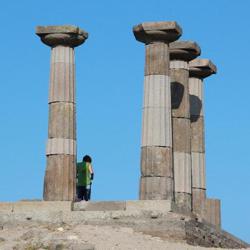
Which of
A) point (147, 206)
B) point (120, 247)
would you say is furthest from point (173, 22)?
point (120, 247)

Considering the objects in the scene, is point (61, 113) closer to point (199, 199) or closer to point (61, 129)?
point (61, 129)

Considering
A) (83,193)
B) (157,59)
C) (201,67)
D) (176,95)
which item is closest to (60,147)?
(83,193)

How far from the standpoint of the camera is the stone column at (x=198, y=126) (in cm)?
6259

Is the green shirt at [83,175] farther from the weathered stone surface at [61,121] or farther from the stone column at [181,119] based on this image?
the stone column at [181,119]

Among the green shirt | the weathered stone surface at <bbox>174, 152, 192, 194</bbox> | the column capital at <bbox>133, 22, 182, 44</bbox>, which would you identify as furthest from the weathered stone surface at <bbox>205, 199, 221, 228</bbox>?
the column capital at <bbox>133, 22, 182, 44</bbox>

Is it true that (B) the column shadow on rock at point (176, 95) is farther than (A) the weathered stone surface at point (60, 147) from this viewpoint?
Yes

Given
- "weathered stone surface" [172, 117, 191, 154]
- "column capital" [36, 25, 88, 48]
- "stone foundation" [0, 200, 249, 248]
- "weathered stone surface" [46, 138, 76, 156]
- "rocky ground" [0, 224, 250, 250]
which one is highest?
"column capital" [36, 25, 88, 48]

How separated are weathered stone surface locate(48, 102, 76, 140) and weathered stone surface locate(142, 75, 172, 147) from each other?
3.82 meters

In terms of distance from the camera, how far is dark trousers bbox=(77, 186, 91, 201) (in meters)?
54.9

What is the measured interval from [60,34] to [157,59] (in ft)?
16.7

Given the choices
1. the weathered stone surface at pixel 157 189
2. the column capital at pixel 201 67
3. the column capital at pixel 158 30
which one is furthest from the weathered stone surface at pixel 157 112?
the column capital at pixel 201 67

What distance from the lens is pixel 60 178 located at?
5397 cm

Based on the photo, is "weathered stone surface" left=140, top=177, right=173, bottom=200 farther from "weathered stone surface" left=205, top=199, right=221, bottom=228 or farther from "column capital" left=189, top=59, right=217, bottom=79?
"column capital" left=189, top=59, right=217, bottom=79

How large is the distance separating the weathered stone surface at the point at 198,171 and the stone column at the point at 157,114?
9260mm
